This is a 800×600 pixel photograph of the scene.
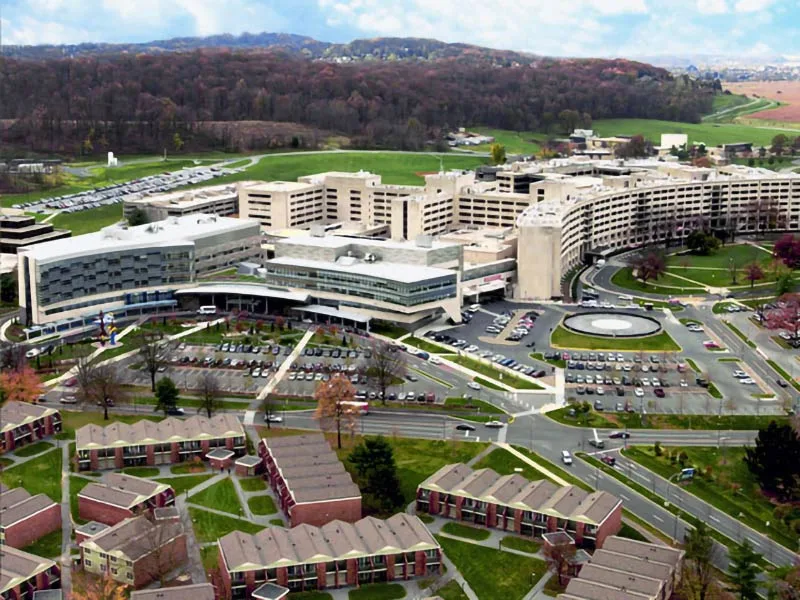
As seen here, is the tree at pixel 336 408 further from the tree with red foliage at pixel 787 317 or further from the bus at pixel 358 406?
the tree with red foliage at pixel 787 317

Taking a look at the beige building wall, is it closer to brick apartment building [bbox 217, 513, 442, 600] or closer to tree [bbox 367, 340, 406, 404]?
tree [bbox 367, 340, 406, 404]

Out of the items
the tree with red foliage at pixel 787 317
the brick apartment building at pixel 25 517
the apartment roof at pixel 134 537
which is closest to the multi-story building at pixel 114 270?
the brick apartment building at pixel 25 517

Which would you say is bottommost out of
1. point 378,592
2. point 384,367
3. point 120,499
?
point 378,592

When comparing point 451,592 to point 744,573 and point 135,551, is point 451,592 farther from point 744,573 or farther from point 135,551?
point 135,551

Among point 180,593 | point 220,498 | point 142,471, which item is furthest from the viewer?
point 142,471

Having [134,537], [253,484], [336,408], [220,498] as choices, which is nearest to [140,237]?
[336,408]

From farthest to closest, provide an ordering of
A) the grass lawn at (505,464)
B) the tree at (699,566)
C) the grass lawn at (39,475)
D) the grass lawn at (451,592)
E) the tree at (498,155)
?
1. the tree at (498,155)
2. the grass lawn at (505,464)
3. the grass lawn at (39,475)
4. the grass lawn at (451,592)
5. the tree at (699,566)

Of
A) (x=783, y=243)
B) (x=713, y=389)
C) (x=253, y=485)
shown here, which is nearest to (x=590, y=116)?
(x=783, y=243)
